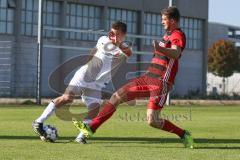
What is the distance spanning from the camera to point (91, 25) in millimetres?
70625

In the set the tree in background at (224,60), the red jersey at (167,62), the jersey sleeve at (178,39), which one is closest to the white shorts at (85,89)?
the red jersey at (167,62)

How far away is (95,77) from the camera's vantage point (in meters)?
11.5

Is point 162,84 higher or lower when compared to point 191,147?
higher

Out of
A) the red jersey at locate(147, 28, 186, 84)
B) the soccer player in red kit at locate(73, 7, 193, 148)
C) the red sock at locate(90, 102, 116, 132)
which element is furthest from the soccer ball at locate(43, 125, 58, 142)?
the red jersey at locate(147, 28, 186, 84)

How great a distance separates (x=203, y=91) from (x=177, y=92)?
234 inches

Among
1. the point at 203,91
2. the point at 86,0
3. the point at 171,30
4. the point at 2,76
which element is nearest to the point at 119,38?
the point at 171,30

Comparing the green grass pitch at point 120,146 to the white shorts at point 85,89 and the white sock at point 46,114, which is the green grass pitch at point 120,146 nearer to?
the white sock at point 46,114

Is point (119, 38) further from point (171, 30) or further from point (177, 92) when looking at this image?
point (177, 92)

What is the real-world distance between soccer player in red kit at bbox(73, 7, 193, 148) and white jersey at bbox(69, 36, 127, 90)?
66cm

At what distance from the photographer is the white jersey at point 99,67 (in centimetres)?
1144

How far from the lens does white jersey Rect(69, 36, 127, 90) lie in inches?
450

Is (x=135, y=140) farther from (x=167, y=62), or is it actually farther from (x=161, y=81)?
(x=167, y=62)

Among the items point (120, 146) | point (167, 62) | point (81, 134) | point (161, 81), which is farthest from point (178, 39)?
point (81, 134)

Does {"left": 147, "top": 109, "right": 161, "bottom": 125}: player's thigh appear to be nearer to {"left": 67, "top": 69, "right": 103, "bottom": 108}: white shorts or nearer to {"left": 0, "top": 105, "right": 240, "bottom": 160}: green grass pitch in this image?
{"left": 0, "top": 105, "right": 240, "bottom": 160}: green grass pitch
